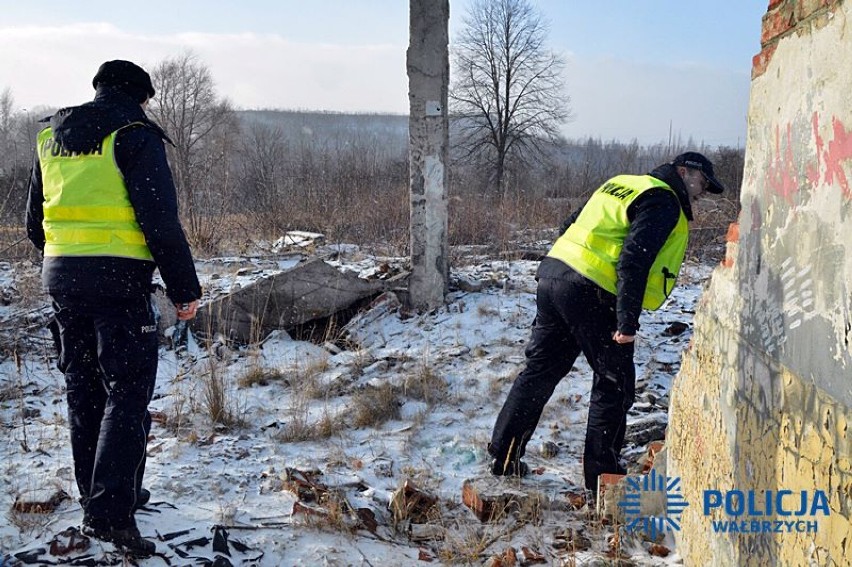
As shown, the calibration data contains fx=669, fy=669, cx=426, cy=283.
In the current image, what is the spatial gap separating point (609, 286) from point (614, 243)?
0.21 m

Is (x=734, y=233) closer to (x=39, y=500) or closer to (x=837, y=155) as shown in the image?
(x=837, y=155)

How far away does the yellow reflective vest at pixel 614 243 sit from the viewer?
3162 mm

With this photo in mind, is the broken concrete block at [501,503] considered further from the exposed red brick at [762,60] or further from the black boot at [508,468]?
the exposed red brick at [762,60]

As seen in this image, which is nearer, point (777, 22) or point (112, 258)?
point (777, 22)

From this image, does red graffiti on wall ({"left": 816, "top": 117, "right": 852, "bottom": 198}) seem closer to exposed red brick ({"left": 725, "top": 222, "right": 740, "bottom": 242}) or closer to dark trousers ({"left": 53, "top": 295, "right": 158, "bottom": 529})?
exposed red brick ({"left": 725, "top": 222, "right": 740, "bottom": 242})

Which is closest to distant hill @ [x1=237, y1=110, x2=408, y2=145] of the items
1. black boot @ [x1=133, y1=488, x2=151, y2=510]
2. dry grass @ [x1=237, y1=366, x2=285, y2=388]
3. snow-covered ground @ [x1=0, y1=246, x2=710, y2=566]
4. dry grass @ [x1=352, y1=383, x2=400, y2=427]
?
snow-covered ground @ [x1=0, y1=246, x2=710, y2=566]

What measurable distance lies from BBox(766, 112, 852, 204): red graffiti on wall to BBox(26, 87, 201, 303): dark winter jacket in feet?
6.93

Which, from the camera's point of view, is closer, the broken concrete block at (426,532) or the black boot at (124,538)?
the black boot at (124,538)

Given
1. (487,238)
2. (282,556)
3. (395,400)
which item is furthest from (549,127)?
(282,556)

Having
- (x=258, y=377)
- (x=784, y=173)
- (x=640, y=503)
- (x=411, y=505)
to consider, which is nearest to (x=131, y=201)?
(x=411, y=505)

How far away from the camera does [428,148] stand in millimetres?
6086

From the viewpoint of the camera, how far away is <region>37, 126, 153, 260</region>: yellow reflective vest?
2.55 metres

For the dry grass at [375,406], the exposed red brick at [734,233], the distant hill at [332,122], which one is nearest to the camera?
the exposed red brick at [734,233]

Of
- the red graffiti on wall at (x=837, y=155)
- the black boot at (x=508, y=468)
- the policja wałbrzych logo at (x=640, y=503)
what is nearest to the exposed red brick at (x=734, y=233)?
the red graffiti on wall at (x=837, y=155)
